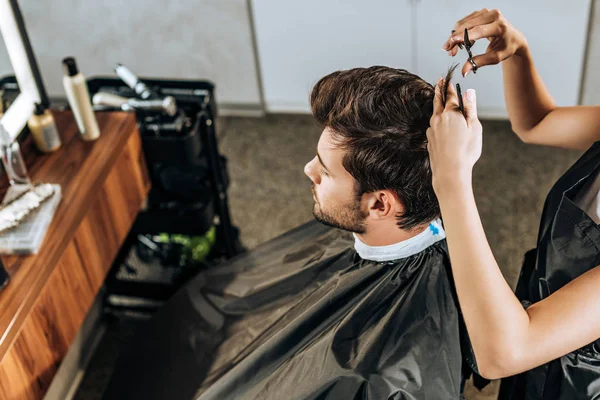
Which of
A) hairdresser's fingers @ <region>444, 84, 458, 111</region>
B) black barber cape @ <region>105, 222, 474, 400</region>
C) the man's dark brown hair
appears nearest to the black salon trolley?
black barber cape @ <region>105, 222, 474, 400</region>

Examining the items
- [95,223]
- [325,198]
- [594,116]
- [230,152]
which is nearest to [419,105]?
[325,198]

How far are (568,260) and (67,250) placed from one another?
1.13 metres

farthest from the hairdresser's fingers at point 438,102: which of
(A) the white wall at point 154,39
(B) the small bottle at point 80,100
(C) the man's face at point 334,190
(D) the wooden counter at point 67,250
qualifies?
(A) the white wall at point 154,39

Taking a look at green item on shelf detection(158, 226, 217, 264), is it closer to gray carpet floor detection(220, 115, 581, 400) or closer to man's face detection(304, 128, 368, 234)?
gray carpet floor detection(220, 115, 581, 400)

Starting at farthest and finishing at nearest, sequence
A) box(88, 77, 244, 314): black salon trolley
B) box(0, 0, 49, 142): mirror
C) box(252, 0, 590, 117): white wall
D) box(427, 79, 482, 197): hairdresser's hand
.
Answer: box(252, 0, 590, 117): white wall < box(88, 77, 244, 314): black salon trolley < box(0, 0, 49, 142): mirror < box(427, 79, 482, 197): hairdresser's hand

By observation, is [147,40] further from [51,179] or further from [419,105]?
[419,105]

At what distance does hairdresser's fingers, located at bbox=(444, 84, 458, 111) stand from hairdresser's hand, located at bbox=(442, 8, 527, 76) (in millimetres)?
188

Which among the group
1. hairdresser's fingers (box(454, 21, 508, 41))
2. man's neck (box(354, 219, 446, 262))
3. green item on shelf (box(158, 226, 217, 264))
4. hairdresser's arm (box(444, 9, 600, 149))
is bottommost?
green item on shelf (box(158, 226, 217, 264))

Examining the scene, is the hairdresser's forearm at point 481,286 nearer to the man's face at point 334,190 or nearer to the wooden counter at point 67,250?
the man's face at point 334,190

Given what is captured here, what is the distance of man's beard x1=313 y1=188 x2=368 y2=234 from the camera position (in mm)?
1475

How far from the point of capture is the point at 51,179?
1.85 m

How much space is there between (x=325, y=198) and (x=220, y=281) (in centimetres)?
53

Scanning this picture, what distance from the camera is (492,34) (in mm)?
1431

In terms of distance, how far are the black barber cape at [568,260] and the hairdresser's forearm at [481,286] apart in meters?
0.21
